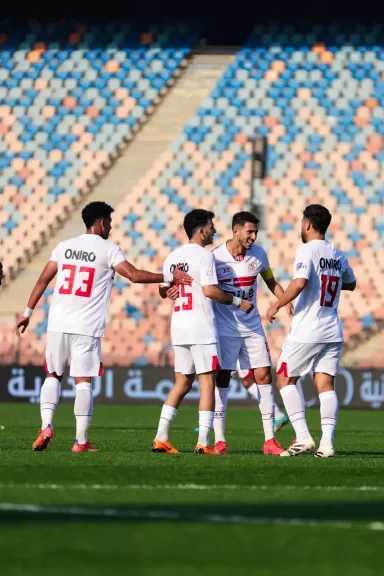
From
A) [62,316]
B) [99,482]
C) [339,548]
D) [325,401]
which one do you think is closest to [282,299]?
[325,401]

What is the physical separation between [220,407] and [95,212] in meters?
1.82

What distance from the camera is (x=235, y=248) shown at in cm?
1114

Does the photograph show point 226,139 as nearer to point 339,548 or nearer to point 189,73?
point 189,73

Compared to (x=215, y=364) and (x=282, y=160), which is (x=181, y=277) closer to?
(x=215, y=364)

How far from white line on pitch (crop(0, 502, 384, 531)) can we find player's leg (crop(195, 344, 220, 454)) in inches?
170

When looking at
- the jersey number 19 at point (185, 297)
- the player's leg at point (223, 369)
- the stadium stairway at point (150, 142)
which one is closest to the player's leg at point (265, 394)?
the player's leg at point (223, 369)

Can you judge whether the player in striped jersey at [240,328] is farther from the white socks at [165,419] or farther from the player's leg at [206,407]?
Result: the white socks at [165,419]

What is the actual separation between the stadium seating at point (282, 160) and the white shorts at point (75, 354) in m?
14.0

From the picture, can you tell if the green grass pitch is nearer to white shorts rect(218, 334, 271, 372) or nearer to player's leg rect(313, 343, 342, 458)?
player's leg rect(313, 343, 342, 458)

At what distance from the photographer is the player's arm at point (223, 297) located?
10.6 metres

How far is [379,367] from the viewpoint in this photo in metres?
22.5

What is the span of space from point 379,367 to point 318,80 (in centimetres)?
686

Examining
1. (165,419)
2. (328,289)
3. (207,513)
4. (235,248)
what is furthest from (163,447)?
(207,513)

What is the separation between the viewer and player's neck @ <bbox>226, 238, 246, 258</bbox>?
1111 centimetres
